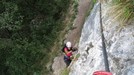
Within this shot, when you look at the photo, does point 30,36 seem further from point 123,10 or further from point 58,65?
point 123,10

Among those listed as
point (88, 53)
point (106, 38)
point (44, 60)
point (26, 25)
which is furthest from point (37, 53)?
point (106, 38)

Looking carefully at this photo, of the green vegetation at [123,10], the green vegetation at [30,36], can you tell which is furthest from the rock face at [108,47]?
the green vegetation at [30,36]

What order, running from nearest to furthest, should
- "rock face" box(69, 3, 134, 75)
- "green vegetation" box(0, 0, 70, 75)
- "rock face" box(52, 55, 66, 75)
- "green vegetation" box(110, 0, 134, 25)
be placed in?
"rock face" box(69, 3, 134, 75) < "green vegetation" box(110, 0, 134, 25) < "rock face" box(52, 55, 66, 75) < "green vegetation" box(0, 0, 70, 75)

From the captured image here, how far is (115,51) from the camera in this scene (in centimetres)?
571

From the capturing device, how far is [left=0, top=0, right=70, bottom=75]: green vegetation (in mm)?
11906

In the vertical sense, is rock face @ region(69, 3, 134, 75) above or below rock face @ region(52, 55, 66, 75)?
above

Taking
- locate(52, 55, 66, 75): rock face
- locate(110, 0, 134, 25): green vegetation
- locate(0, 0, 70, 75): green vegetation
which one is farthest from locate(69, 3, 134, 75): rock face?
locate(0, 0, 70, 75): green vegetation

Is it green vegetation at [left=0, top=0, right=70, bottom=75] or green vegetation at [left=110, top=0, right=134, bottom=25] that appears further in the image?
green vegetation at [left=0, top=0, right=70, bottom=75]

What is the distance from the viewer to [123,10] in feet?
18.6

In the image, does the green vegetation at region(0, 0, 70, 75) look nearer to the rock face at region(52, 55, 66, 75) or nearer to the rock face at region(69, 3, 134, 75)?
the rock face at region(52, 55, 66, 75)

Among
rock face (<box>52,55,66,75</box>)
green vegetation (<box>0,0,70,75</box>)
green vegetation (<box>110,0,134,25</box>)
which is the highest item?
green vegetation (<box>110,0,134,25</box>)

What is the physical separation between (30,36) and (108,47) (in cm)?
687

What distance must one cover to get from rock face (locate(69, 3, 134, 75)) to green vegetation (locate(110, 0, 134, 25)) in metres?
0.12

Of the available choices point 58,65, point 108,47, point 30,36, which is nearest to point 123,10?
point 108,47
